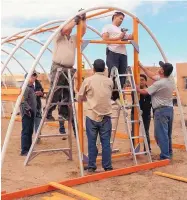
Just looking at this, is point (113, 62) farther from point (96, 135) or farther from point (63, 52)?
point (96, 135)

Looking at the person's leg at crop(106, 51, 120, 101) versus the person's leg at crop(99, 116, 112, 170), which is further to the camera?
the person's leg at crop(106, 51, 120, 101)

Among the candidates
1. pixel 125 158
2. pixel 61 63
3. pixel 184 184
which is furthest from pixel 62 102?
pixel 184 184

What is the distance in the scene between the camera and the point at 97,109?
218 inches

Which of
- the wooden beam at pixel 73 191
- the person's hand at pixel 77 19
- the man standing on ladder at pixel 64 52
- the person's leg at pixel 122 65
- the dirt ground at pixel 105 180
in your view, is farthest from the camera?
the person's leg at pixel 122 65

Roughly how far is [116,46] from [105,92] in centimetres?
125

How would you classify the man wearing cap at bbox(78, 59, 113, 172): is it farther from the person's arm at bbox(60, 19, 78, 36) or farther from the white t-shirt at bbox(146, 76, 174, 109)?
the white t-shirt at bbox(146, 76, 174, 109)

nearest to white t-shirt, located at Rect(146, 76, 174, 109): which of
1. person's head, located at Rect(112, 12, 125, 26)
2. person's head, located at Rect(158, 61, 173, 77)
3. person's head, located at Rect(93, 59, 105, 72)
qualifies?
person's head, located at Rect(158, 61, 173, 77)

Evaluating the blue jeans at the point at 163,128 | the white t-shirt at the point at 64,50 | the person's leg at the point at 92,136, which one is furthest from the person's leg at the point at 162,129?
the white t-shirt at the point at 64,50

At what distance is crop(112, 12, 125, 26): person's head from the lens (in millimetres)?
6382

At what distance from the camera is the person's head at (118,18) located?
638 cm

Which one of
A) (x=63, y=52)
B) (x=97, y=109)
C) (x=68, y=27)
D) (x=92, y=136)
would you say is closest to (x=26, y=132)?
(x=63, y=52)

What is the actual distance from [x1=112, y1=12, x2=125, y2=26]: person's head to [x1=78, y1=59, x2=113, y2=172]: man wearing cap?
3.75ft

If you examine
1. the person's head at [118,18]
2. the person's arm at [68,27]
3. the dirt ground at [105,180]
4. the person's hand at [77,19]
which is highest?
the person's head at [118,18]

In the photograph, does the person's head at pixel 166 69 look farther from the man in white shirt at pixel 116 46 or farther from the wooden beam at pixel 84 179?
the wooden beam at pixel 84 179
